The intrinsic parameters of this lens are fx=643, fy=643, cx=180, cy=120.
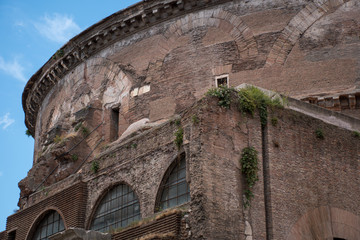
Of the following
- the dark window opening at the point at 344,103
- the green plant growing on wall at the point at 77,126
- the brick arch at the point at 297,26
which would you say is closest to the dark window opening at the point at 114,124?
the green plant growing on wall at the point at 77,126

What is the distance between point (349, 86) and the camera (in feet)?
50.9

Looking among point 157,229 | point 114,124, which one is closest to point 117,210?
point 157,229

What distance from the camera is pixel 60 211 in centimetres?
1388

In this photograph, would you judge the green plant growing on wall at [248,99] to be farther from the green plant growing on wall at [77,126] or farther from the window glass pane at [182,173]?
the green plant growing on wall at [77,126]

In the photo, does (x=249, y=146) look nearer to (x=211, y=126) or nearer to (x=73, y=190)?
(x=211, y=126)

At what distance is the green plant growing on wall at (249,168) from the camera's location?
35.0ft

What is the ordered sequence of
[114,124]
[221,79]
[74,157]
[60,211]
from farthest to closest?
[114,124], [74,157], [221,79], [60,211]

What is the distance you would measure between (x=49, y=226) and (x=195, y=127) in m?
5.07

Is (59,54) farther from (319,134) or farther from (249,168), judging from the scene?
(249,168)

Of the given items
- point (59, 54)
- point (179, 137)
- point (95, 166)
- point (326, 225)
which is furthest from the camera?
point (59, 54)

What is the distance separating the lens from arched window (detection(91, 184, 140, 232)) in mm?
12367

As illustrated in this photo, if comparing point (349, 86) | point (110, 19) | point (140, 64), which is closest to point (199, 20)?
point (140, 64)

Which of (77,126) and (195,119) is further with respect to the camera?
(77,126)

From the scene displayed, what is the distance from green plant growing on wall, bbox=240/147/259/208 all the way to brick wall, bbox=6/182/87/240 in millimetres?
4092
